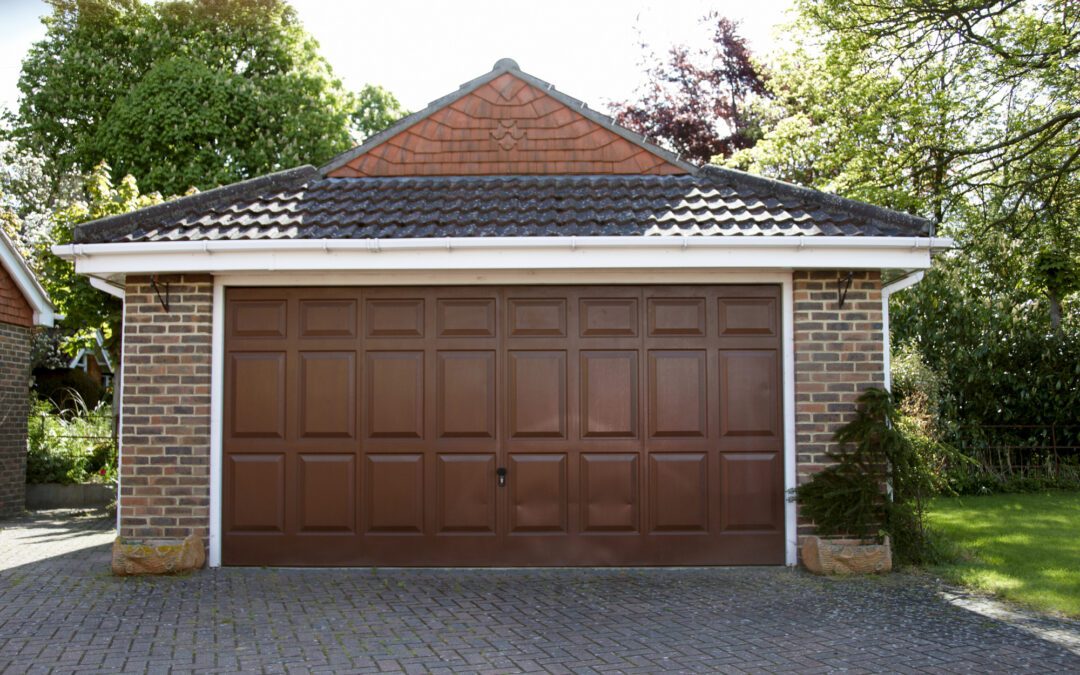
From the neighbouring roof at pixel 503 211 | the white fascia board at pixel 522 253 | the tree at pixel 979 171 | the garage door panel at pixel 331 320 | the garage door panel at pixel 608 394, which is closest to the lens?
the white fascia board at pixel 522 253

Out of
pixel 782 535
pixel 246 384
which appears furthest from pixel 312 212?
pixel 782 535

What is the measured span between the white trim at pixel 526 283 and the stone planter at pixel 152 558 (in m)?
0.27

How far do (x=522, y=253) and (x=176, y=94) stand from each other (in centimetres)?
1748

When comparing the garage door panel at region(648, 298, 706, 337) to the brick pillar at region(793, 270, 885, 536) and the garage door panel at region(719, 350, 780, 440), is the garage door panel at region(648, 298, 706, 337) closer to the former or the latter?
the garage door panel at region(719, 350, 780, 440)

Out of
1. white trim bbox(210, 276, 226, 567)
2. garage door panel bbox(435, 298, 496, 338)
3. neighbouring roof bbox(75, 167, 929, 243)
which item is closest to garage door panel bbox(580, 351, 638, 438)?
garage door panel bbox(435, 298, 496, 338)

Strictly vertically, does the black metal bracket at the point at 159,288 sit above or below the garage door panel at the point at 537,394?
above

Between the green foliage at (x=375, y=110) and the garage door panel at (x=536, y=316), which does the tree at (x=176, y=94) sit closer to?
the green foliage at (x=375, y=110)

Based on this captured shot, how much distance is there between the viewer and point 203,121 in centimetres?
2178

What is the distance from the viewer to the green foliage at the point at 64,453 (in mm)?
14281

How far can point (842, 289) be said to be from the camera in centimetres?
775

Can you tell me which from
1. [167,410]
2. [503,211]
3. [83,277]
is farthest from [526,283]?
[83,277]

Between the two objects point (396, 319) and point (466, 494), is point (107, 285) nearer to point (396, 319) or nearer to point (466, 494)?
point (396, 319)

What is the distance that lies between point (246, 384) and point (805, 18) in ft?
42.5

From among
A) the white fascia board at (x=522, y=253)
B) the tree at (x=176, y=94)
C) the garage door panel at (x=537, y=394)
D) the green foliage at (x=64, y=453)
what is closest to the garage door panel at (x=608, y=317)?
the garage door panel at (x=537, y=394)
